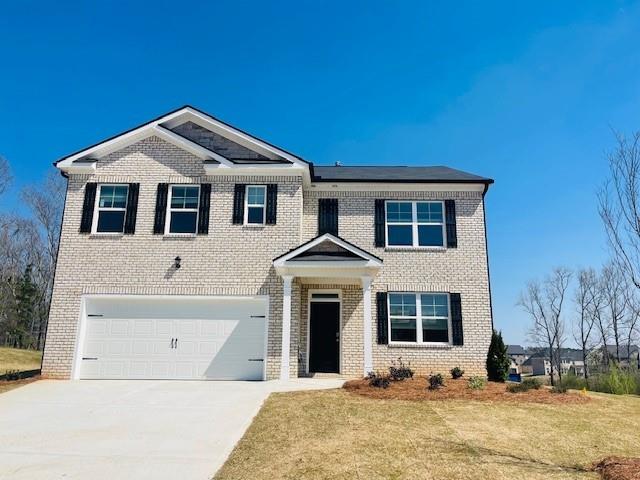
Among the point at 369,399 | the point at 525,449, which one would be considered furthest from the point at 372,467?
the point at 369,399

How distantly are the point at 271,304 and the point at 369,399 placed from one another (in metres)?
4.73

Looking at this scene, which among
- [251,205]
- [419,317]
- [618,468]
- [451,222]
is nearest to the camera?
[618,468]

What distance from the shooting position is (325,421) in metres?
7.78

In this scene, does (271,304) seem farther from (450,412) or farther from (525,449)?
(525,449)

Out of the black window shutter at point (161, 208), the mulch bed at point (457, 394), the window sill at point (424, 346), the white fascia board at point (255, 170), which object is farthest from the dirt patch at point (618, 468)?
the black window shutter at point (161, 208)

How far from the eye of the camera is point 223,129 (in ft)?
49.4

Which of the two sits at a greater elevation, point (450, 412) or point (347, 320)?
point (347, 320)

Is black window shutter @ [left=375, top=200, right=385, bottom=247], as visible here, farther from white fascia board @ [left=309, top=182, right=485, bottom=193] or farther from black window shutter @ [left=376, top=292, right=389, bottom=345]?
black window shutter @ [left=376, top=292, right=389, bottom=345]

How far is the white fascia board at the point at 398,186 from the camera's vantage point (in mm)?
15344

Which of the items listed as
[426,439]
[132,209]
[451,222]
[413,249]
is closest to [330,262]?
[413,249]

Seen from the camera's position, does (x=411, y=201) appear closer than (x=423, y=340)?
No

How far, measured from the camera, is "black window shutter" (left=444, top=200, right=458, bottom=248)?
15.0 metres

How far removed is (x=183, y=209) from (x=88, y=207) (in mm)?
3017

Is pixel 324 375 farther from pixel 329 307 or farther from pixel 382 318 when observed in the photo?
pixel 382 318
